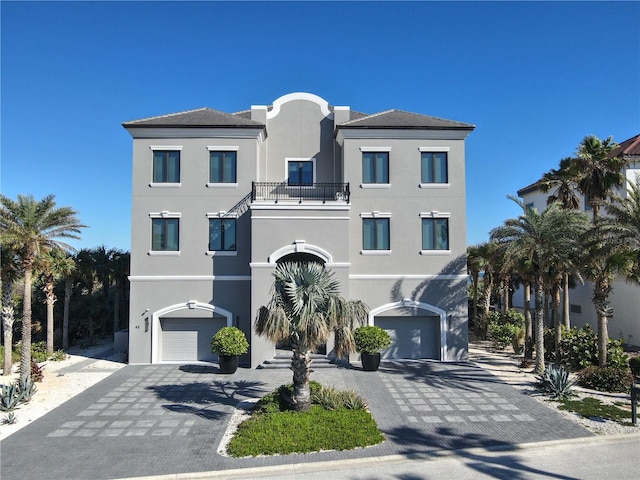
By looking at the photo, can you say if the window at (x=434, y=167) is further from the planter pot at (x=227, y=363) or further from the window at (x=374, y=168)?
the planter pot at (x=227, y=363)

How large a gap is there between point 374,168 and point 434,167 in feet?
9.63

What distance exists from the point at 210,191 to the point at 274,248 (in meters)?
4.30

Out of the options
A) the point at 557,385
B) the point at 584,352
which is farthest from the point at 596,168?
the point at 557,385

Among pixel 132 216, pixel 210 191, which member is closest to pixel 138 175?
pixel 132 216

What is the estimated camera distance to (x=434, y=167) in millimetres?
21453

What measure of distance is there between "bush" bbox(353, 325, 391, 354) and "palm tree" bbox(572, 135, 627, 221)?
1169 cm

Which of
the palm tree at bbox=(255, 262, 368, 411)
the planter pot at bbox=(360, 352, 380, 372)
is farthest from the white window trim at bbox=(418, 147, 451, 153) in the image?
the palm tree at bbox=(255, 262, 368, 411)

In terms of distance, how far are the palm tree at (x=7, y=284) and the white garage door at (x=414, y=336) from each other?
15.9 meters

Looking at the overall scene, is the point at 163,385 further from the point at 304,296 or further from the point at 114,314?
the point at 114,314

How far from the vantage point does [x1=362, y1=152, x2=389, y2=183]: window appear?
21344mm

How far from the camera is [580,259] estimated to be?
17141 millimetres

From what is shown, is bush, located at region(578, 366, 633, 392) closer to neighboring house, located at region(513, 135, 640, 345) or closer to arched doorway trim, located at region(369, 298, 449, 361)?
arched doorway trim, located at region(369, 298, 449, 361)

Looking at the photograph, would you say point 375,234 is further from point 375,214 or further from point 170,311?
point 170,311

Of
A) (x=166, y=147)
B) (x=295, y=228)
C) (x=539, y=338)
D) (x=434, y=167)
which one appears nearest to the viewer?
(x=539, y=338)
